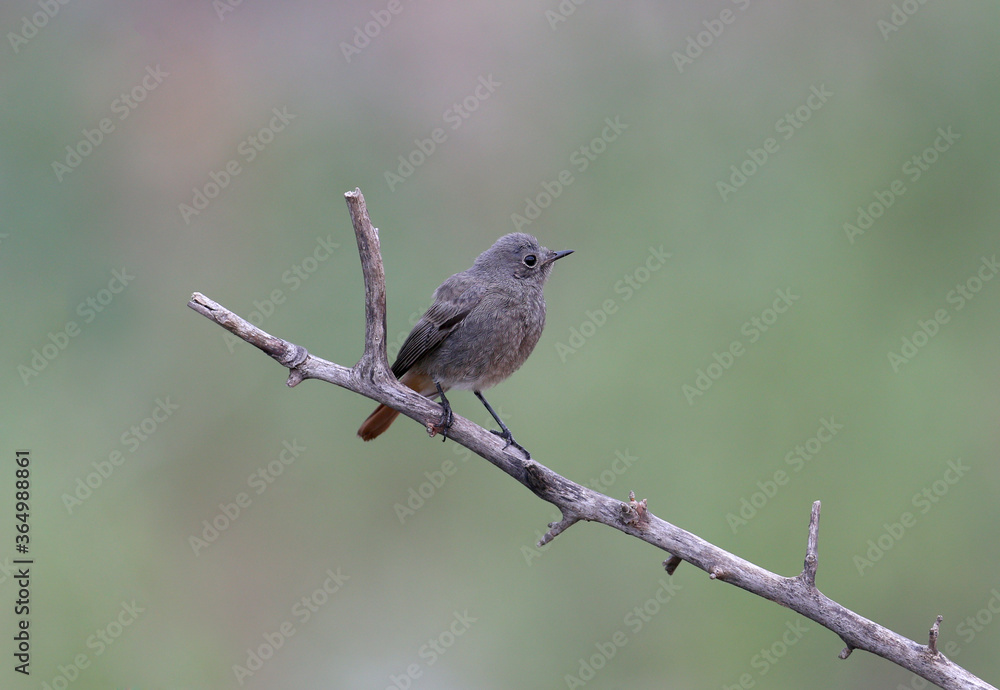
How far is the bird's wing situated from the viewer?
3766 millimetres

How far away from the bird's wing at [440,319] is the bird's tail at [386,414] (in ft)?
0.30

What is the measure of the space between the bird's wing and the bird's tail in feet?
0.30

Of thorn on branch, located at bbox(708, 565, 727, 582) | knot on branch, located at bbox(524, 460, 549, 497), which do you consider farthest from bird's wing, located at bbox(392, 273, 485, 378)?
thorn on branch, located at bbox(708, 565, 727, 582)

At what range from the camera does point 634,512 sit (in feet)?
9.56

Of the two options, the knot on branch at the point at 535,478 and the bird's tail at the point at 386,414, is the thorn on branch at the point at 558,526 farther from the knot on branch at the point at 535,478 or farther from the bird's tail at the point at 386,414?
the bird's tail at the point at 386,414

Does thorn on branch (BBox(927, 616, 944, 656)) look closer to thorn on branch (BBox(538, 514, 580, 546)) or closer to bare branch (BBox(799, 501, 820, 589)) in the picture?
bare branch (BBox(799, 501, 820, 589))

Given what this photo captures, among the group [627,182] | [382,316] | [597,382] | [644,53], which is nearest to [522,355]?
[382,316]

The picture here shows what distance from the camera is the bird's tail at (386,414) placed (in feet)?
12.0

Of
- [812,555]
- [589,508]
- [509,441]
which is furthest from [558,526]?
[812,555]

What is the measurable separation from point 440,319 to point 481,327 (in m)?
0.18

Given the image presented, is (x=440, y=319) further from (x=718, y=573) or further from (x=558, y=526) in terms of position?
(x=718, y=573)

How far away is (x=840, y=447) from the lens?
534cm

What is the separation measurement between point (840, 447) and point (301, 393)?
332cm

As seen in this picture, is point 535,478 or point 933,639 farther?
point 535,478
